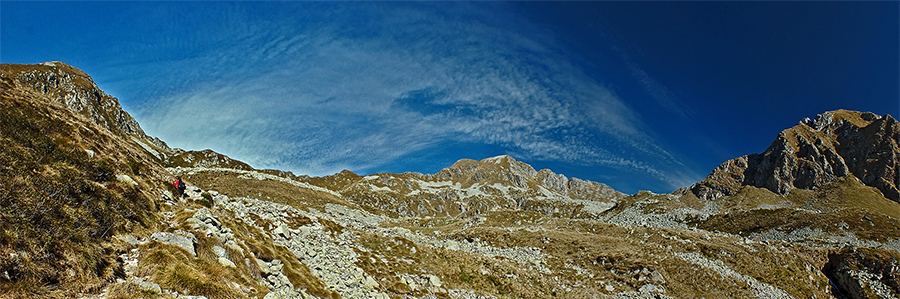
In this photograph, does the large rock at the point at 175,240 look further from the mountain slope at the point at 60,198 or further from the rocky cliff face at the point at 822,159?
the rocky cliff face at the point at 822,159

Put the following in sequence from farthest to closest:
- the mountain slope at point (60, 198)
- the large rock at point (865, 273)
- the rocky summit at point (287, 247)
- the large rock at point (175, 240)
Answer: the large rock at point (865, 273)
the large rock at point (175, 240)
the rocky summit at point (287, 247)
the mountain slope at point (60, 198)

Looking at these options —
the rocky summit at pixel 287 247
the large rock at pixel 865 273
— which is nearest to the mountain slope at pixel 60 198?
the rocky summit at pixel 287 247

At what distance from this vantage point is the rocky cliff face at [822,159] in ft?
378

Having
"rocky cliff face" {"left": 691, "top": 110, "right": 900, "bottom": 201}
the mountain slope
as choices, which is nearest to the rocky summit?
the mountain slope

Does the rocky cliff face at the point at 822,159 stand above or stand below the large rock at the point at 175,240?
above

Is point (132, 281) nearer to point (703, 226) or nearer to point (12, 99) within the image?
point (12, 99)

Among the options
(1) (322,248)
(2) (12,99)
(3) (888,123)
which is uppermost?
(3) (888,123)

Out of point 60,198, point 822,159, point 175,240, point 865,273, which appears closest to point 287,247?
point 175,240

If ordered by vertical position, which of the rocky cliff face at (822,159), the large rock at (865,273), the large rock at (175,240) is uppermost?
the rocky cliff face at (822,159)

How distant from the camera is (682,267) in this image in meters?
36.2

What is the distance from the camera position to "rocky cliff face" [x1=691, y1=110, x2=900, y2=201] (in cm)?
11525

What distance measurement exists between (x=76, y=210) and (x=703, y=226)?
106720 millimetres

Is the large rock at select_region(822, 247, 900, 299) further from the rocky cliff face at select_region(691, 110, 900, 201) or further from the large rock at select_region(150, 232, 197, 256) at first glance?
the rocky cliff face at select_region(691, 110, 900, 201)

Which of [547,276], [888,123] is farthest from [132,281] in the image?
[888,123]
